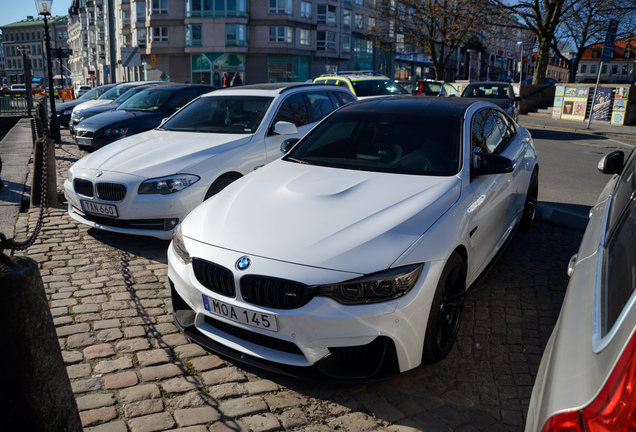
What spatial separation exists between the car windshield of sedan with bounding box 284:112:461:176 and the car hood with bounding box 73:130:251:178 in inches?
58.2

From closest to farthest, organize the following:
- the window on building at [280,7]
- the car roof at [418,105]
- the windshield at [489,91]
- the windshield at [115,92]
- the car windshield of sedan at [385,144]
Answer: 1. the car windshield of sedan at [385,144]
2. the car roof at [418,105]
3. the windshield at [489,91]
4. the windshield at [115,92]
5. the window on building at [280,7]

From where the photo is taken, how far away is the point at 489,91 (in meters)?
18.6

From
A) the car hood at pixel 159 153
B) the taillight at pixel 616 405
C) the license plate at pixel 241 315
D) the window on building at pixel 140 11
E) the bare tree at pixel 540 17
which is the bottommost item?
the license plate at pixel 241 315

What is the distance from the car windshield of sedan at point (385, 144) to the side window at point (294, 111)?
2.12m

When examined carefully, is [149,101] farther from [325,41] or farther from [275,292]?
[325,41]

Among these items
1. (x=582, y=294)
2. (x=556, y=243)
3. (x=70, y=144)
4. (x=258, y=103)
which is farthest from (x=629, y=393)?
(x=70, y=144)

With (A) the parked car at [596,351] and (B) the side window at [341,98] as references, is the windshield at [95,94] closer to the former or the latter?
(B) the side window at [341,98]

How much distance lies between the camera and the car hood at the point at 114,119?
11.6 meters

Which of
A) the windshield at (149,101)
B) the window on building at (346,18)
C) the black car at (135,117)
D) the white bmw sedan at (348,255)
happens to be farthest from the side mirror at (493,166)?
the window on building at (346,18)

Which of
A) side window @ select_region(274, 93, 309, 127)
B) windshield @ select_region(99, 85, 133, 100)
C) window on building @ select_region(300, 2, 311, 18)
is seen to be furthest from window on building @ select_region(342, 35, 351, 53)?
side window @ select_region(274, 93, 309, 127)

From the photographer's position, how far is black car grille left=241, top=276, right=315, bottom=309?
3.01 m

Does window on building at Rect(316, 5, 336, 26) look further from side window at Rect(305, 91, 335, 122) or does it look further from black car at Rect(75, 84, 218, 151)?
side window at Rect(305, 91, 335, 122)

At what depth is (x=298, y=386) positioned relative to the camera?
10.9 feet

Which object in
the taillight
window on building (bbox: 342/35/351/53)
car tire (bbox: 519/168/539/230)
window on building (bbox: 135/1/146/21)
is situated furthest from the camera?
window on building (bbox: 342/35/351/53)
